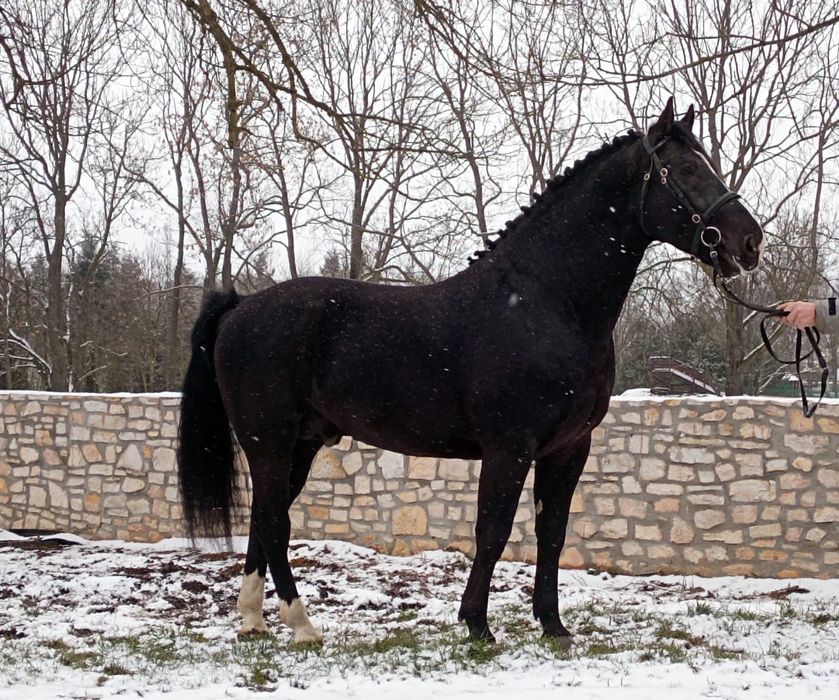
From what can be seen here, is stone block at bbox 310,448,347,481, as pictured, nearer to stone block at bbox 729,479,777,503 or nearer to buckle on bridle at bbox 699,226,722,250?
stone block at bbox 729,479,777,503

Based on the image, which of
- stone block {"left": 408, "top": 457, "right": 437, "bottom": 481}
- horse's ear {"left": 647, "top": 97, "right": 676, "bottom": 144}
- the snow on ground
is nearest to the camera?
the snow on ground

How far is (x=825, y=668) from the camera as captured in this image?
9.92 feet

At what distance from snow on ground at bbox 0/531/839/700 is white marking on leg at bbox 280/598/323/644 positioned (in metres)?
0.07

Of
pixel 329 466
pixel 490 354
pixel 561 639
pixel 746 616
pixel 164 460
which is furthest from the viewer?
pixel 164 460

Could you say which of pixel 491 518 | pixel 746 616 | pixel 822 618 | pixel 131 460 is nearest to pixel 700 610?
pixel 746 616

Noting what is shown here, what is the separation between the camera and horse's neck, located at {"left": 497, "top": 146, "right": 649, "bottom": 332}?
134 inches

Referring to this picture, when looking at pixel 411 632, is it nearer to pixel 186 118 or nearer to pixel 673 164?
pixel 673 164

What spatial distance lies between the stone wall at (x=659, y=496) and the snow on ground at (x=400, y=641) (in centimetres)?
35

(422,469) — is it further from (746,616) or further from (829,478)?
(746,616)

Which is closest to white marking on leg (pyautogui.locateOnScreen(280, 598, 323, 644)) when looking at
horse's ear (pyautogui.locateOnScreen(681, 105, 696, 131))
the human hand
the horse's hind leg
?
the horse's hind leg

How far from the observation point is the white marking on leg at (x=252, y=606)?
3.91 meters

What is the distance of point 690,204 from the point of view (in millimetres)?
3207

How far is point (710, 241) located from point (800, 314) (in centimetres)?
68

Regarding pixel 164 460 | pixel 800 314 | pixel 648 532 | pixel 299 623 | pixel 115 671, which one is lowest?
pixel 115 671
